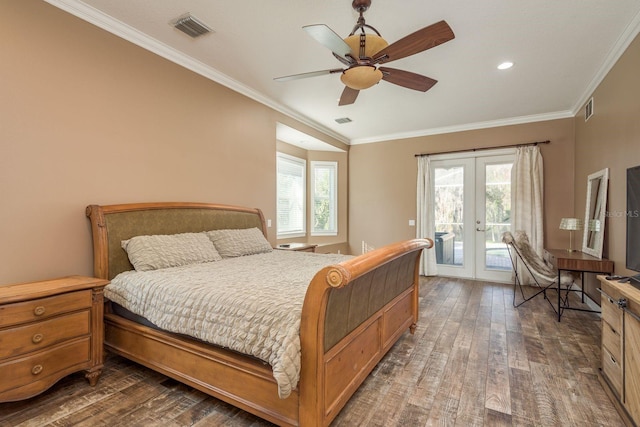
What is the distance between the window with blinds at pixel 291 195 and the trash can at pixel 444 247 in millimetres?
2656

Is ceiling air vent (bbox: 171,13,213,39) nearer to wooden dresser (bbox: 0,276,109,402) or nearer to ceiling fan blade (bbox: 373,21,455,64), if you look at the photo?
ceiling fan blade (bbox: 373,21,455,64)

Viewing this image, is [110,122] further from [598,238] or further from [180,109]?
[598,238]

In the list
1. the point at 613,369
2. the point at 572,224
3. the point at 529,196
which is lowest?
the point at 613,369

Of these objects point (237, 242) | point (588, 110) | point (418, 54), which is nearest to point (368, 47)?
point (418, 54)

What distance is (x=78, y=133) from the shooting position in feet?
7.96

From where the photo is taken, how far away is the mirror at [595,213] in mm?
3371

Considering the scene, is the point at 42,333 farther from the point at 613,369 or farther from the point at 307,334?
the point at 613,369

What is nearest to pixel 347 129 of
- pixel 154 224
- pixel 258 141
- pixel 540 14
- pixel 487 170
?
pixel 258 141

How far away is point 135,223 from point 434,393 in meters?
2.76

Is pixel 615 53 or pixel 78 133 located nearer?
pixel 78 133

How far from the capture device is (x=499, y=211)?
5.18 meters

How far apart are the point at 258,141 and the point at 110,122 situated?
187 centimetres

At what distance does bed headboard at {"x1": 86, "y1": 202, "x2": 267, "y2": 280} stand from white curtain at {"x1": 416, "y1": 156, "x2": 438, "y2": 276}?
144 inches

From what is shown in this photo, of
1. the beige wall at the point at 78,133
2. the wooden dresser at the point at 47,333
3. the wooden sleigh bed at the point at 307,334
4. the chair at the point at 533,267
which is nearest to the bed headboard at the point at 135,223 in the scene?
the wooden sleigh bed at the point at 307,334
